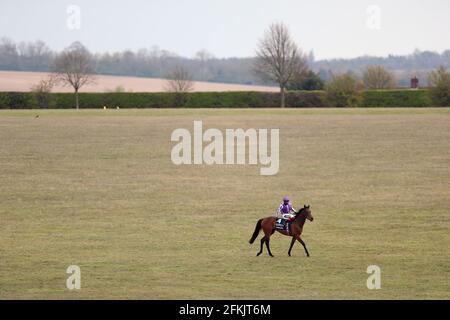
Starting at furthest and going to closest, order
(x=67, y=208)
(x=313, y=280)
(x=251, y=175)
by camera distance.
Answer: (x=251, y=175), (x=67, y=208), (x=313, y=280)

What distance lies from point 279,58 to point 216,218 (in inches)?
3661

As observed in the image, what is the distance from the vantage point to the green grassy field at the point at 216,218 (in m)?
16.6

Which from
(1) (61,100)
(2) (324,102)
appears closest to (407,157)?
(2) (324,102)

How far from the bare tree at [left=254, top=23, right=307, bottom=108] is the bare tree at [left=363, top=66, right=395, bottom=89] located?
8.11m

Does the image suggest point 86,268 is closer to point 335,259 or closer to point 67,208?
point 335,259

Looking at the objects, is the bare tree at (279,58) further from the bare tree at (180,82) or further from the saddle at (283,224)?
the saddle at (283,224)

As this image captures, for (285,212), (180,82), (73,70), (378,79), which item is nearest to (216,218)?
(285,212)

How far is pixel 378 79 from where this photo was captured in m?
112

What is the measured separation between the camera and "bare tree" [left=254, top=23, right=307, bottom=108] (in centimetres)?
11225

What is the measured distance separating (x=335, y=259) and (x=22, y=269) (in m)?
6.29

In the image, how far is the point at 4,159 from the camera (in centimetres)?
4034

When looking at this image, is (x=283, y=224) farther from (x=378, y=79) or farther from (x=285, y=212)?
(x=378, y=79)

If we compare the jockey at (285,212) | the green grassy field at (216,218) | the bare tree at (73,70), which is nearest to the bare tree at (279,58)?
the bare tree at (73,70)

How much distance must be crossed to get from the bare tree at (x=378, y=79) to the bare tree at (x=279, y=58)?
811 cm
